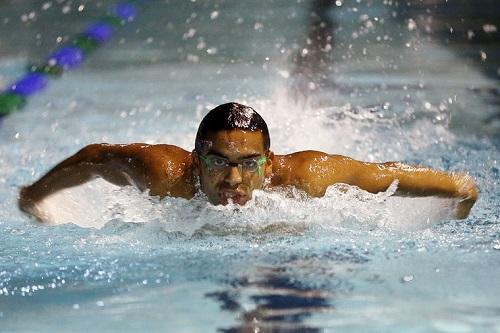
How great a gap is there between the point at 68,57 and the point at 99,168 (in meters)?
3.07

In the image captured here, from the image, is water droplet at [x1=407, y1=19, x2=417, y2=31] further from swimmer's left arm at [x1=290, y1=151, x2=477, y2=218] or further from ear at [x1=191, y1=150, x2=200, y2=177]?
ear at [x1=191, y1=150, x2=200, y2=177]

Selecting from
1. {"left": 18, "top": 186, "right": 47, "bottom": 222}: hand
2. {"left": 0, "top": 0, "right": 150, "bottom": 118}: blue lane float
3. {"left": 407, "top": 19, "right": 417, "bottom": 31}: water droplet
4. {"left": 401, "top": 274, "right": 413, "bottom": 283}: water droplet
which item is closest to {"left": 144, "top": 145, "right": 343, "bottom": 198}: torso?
{"left": 18, "top": 186, "right": 47, "bottom": 222}: hand

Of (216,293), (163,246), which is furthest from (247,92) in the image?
(216,293)

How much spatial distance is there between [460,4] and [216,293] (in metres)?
4.53

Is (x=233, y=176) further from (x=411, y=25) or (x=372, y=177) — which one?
(x=411, y=25)

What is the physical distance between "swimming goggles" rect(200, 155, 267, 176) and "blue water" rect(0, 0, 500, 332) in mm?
112

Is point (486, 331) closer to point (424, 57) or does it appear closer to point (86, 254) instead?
point (86, 254)

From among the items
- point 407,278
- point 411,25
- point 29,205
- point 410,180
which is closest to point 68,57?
point 411,25

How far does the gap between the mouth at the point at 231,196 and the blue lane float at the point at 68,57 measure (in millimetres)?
2614

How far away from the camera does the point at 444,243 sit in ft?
9.09

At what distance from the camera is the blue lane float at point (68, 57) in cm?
530

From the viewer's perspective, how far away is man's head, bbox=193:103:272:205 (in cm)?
278

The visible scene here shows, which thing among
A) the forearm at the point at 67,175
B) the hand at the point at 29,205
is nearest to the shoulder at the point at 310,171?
the forearm at the point at 67,175

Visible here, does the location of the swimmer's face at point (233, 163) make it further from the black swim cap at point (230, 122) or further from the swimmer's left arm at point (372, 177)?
the swimmer's left arm at point (372, 177)
